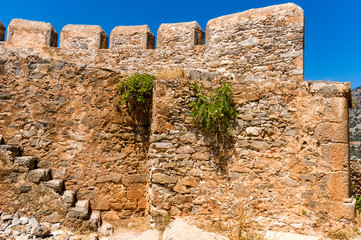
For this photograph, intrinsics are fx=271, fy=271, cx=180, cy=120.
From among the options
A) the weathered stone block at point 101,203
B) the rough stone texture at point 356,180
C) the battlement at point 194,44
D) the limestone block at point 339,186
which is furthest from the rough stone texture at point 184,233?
the rough stone texture at point 356,180

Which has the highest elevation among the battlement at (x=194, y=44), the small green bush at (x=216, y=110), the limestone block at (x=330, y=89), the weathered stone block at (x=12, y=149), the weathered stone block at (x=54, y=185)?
the battlement at (x=194, y=44)

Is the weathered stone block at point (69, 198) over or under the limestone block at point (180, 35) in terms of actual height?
under

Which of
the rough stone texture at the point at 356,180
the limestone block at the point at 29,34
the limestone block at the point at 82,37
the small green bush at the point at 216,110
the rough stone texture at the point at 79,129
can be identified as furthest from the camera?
the rough stone texture at the point at 356,180

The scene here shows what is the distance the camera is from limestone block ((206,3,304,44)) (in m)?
6.72

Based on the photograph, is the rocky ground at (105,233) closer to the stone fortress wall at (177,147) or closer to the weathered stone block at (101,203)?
the stone fortress wall at (177,147)

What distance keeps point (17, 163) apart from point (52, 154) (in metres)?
0.56

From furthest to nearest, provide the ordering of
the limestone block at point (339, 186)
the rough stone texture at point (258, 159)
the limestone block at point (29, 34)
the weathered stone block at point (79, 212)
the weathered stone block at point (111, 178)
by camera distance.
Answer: the limestone block at point (29, 34), the weathered stone block at point (111, 178), the weathered stone block at point (79, 212), the rough stone texture at point (258, 159), the limestone block at point (339, 186)

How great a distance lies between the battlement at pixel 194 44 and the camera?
22.1 feet

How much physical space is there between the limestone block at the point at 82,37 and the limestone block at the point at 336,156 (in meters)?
6.82

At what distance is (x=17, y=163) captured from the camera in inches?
169

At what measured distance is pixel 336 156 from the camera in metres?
3.99

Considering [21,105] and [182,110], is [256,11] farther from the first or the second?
[21,105]

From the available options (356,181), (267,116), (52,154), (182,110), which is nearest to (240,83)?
(267,116)

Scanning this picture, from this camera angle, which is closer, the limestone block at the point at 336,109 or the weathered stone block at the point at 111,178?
the limestone block at the point at 336,109
